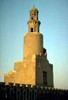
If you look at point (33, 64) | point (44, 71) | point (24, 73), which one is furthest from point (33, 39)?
point (24, 73)

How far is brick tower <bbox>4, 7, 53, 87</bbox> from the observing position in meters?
38.8

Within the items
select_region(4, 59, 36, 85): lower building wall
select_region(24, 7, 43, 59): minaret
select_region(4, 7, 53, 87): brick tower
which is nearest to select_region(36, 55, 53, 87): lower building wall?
select_region(4, 7, 53, 87): brick tower

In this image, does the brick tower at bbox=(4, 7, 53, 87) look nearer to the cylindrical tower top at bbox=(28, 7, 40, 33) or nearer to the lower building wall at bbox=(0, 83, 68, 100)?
the cylindrical tower top at bbox=(28, 7, 40, 33)

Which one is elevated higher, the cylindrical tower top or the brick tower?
the cylindrical tower top

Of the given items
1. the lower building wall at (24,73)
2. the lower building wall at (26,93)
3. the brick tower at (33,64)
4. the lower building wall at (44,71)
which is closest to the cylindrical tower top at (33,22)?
the brick tower at (33,64)

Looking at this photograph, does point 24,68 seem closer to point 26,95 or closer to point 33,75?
point 33,75

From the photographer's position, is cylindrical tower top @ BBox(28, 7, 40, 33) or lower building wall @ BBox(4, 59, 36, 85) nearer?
lower building wall @ BBox(4, 59, 36, 85)

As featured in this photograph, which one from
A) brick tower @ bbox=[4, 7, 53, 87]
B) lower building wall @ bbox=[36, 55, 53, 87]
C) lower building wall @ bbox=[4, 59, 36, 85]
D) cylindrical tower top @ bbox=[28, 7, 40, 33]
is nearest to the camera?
lower building wall @ bbox=[4, 59, 36, 85]

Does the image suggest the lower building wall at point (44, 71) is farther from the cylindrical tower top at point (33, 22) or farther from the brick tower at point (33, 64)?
the cylindrical tower top at point (33, 22)

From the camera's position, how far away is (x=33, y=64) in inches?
1534

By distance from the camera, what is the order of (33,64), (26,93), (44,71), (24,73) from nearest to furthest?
(26,93), (33,64), (24,73), (44,71)

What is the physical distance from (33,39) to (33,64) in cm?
550

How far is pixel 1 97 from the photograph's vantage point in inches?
846

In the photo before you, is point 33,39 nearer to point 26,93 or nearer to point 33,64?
point 33,64
